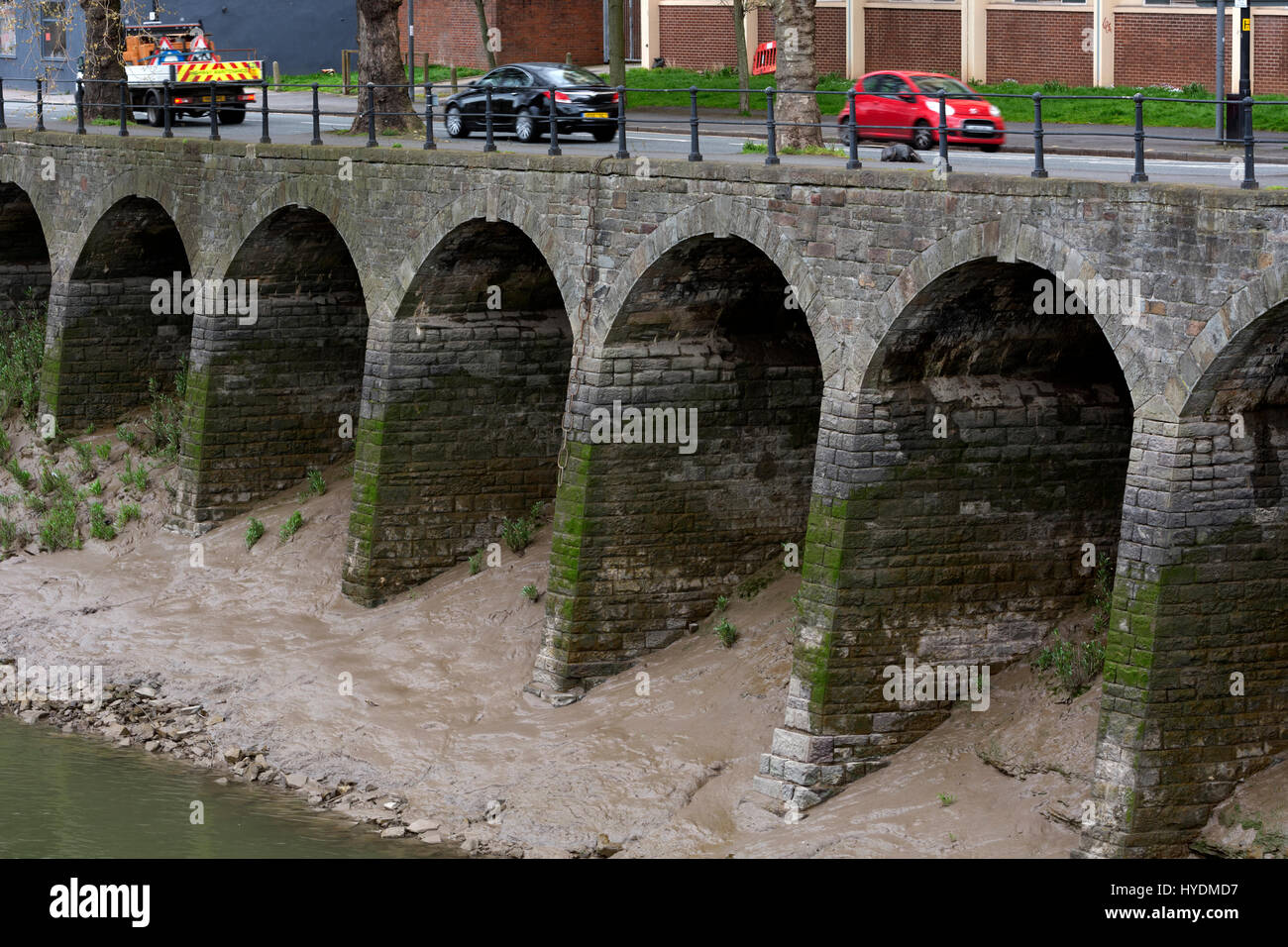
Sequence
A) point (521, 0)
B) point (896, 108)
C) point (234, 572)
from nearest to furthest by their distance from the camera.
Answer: point (234, 572)
point (896, 108)
point (521, 0)

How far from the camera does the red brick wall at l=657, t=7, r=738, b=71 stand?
47.0 metres

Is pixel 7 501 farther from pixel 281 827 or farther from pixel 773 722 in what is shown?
pixel 773 722

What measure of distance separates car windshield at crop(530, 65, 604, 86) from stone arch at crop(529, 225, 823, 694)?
8505mm

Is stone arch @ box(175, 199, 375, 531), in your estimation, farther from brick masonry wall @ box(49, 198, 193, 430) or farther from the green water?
the green water

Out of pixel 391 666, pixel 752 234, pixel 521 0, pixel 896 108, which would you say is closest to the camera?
pixel 752 234

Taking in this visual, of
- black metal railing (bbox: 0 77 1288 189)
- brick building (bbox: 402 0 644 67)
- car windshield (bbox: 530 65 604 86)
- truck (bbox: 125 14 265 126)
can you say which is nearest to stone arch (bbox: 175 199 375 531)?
black metal railing (bbox: 0 77 1288 189)

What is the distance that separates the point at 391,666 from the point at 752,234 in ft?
22.6

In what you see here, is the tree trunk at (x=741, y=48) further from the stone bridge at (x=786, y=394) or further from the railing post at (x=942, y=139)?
the railing post at (x=942, y=139)

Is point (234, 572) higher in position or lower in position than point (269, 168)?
lower

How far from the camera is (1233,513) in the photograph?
15898 millimetres

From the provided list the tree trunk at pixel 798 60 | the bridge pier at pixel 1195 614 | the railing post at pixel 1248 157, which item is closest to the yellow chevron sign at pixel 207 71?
the tree trunk at pixel 798 60

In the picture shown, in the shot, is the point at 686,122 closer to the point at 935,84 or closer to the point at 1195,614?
the point at 1195,614

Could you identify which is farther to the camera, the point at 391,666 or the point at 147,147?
the point at 147,147
